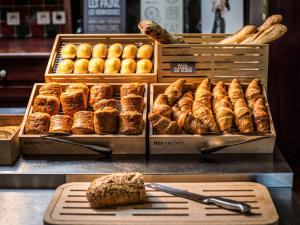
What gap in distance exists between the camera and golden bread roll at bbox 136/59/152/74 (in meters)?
2.87

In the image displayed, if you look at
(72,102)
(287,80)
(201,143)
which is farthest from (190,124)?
(287,80)

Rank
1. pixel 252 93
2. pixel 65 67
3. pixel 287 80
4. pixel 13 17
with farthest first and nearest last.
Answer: pixel 13 17 → pixel 287 80 → pixel 65 67 → pixel 252 93

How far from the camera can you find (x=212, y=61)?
274cm

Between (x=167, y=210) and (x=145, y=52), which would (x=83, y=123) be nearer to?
(x=167, y=210)

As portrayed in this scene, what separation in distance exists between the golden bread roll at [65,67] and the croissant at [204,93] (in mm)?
748

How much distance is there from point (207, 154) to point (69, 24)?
326 cm

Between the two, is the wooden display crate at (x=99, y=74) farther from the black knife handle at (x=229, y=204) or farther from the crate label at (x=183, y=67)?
the black knife handle at (x=229, y=204)

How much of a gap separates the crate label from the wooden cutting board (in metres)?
0.84

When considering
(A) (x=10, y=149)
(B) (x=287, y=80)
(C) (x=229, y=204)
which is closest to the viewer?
(C) (x=229, y=204)

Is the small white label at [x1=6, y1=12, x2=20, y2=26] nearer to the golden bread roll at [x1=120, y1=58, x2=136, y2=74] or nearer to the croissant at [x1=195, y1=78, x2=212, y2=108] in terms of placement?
the golden bread roll at [x1=120, y1=58, x2=136, y2=74]

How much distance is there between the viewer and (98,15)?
511cm

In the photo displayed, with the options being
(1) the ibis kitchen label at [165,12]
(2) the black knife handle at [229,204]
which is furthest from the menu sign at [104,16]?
(2) the black knife handle at [229,204]

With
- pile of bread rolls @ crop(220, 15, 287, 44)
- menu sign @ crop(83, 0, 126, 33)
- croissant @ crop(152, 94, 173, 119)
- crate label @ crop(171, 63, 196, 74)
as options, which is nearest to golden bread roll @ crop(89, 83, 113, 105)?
croissant @ crop(152, 94, 173, 119)

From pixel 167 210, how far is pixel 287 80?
2808 millimetres
